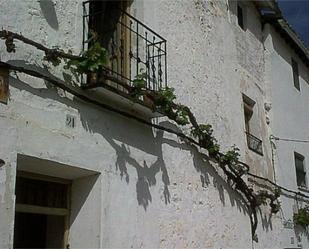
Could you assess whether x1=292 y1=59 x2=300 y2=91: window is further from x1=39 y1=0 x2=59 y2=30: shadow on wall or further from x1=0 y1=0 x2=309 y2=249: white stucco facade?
x1=39 y1=0 x2=59 y2=30: shadow on wall

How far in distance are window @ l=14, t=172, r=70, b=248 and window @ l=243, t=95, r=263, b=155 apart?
5009 millimetres

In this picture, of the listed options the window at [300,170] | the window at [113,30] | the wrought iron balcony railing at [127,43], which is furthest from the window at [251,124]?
the window at [113,30]

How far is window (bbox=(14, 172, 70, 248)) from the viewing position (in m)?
4.75

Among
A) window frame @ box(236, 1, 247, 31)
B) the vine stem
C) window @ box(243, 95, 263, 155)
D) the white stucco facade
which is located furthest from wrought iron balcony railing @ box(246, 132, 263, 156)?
the vine stem

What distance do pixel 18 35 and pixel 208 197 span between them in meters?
3.77

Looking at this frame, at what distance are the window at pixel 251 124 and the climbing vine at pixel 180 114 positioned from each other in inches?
34.6

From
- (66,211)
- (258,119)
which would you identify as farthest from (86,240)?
(258,119)

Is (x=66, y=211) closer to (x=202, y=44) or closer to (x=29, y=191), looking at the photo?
(x=29, y=191)

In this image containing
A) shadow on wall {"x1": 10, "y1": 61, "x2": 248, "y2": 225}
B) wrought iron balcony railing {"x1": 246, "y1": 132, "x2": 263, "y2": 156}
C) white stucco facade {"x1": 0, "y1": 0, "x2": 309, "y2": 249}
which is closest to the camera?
white stucco facade {"x1": 0, "y1": 0, "x2": 309, "y2": 249}

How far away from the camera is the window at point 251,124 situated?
9.40m

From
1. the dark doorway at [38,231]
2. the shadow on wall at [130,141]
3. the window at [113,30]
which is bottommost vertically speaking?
the dark doorway at [38,231]

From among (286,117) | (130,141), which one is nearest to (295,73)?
(286,117)

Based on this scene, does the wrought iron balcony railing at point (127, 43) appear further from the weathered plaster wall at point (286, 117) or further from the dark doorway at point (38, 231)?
the weathered plaster wall at point (286, 117)

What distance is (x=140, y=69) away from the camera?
5996 millimetres
